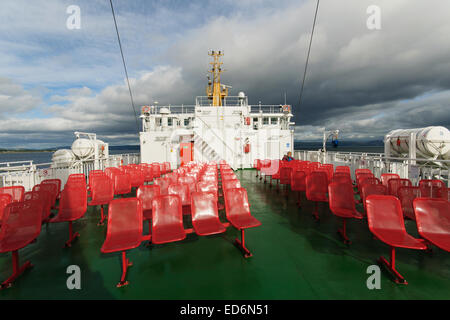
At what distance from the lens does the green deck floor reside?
221 centimetres

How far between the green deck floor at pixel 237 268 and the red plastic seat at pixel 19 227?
22 centimetres

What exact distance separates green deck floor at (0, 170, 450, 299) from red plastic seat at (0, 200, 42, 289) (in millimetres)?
216

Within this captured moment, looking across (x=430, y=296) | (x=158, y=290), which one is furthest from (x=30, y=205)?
(x=430, y=296)

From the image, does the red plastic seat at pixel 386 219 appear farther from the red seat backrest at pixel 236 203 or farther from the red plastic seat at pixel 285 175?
the red plastic seat at pixel 285 175

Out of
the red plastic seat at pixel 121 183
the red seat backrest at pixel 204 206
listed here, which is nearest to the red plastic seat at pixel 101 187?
the red plastic seat at pixel 121 183

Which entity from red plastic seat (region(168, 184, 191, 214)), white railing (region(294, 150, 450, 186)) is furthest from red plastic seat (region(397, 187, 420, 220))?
red plastic seat (region(168, 184, 191, 214))

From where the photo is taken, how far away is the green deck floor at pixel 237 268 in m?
Result: 2.21

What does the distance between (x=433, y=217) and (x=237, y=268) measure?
10.0 ft

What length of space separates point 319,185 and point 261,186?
344cm

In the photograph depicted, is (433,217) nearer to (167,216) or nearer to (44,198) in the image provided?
(167,216)
